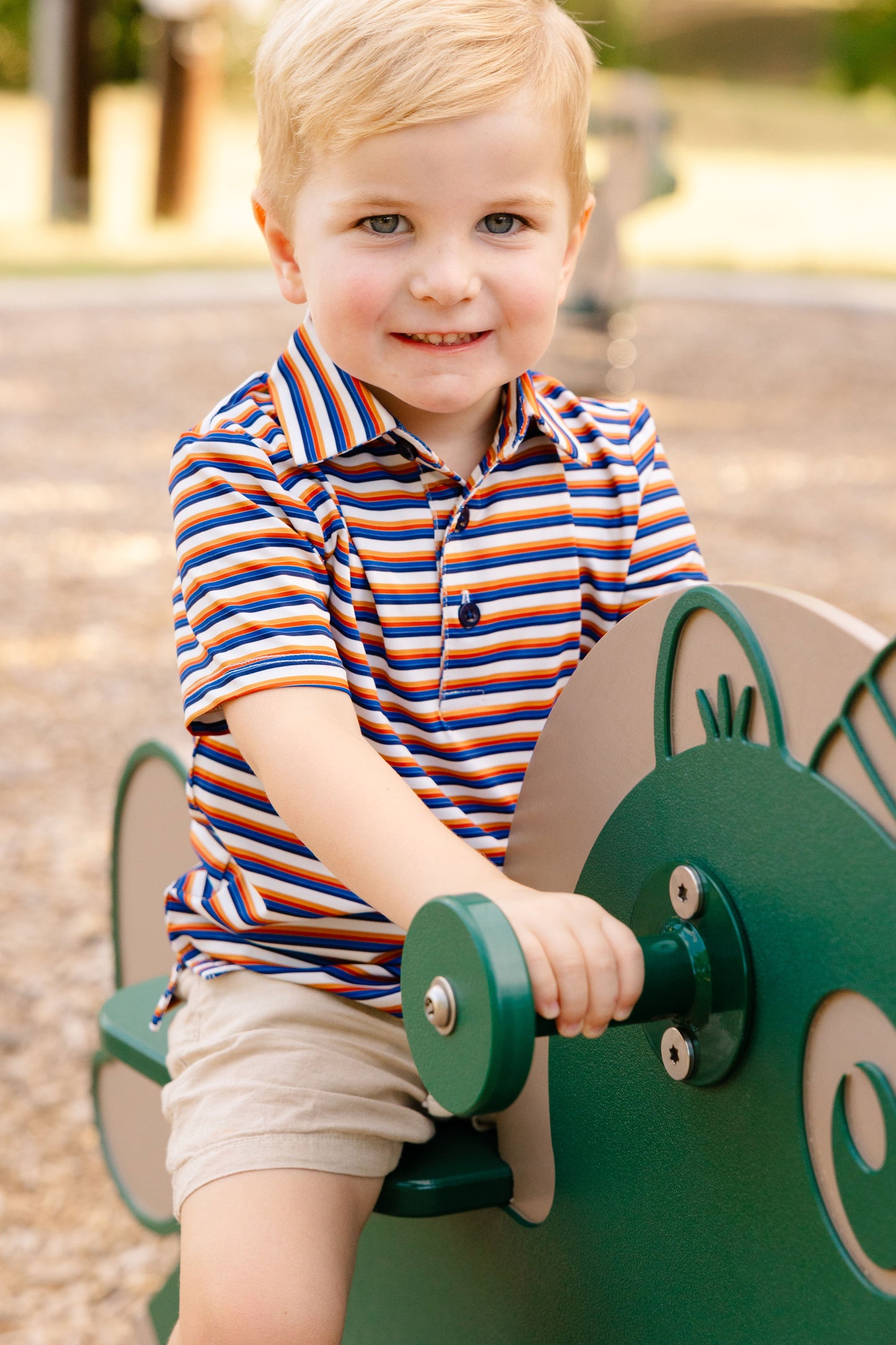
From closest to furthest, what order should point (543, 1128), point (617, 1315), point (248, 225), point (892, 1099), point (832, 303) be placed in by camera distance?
point (892, 1099) < point (617, 1315) < point (543, 1128) < point (832, 303) < point (248, 225)

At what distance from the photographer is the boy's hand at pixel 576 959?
2.96ft

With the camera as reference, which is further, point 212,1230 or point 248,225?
point 248,225

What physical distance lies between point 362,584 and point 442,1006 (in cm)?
46

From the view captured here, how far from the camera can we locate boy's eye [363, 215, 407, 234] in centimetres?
118

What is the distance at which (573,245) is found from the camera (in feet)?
4.55

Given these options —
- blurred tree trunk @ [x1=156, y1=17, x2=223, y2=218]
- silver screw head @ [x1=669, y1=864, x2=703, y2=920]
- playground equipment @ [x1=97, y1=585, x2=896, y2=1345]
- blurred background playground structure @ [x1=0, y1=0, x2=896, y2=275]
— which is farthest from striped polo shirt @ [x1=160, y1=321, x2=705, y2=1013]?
blurred tree trunk @ [x1=156, y1=17, x2=223, y2=218]

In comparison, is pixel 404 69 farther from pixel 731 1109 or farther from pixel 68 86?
pixel 68 86

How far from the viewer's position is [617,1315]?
3.69 ft

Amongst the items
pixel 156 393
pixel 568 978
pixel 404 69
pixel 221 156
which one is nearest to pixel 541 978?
pixel 568 978

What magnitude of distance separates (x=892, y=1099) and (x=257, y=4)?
11603 mm

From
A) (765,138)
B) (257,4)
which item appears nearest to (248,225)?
(257,4)

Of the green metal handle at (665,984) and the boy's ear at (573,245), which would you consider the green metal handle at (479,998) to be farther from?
the boy's ear at (573,245)

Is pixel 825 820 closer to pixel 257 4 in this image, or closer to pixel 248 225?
pixel 257 4

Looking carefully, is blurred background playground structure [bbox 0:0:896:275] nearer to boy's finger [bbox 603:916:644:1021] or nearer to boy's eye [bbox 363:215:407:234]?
boy's eye [bbox 363:215:407:234]
